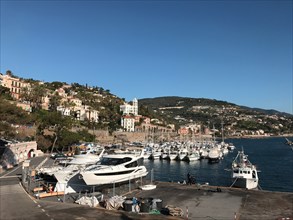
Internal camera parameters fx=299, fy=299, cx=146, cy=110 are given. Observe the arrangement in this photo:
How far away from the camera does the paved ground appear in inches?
661

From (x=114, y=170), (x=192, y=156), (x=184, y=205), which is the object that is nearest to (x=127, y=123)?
(x=192, y=156)

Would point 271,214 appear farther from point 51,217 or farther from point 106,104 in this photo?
point 106,104

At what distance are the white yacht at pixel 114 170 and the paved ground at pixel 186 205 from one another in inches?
141

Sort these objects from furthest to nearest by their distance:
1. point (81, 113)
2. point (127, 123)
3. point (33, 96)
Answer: point (127, 123), point (81, 113), point (33, 96)

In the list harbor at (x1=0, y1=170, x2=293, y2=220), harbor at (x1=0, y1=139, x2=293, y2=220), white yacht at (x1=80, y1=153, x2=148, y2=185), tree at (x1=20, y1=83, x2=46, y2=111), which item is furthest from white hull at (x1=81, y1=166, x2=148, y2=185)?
tree at (x1=20, y1=83, x2=46, y2=111)

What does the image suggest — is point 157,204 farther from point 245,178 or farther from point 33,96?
point 33,96

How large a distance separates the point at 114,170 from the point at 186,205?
995 centimetres

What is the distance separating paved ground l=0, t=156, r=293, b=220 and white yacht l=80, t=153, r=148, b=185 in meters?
3.58

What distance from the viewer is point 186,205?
20812mm

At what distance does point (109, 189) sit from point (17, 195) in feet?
27.7

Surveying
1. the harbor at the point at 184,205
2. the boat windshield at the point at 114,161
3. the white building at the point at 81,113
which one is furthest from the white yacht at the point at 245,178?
the white building at the point at 81,113

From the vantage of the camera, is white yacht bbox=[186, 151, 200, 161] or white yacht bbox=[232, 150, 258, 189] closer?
white yacht bbox=[232, 150, 258, 189]

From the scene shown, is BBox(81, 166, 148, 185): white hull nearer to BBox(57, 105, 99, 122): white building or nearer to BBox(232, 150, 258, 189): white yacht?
BBox(232, 150, 258, 189): white yacht

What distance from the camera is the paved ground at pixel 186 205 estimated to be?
55.1ft
